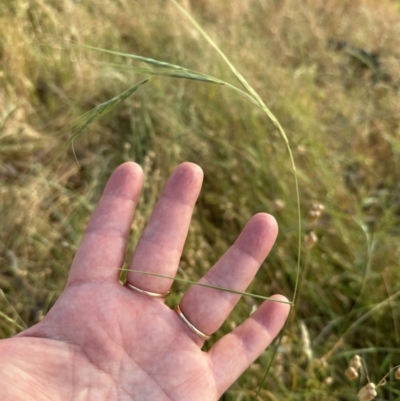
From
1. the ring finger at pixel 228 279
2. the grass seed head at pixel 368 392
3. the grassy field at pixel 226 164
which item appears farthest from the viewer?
the grassy field at pixel 226 164

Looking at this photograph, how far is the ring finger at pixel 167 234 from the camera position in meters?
0.98

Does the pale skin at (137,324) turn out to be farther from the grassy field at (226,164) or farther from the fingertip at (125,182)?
the grassy field at (226,164)

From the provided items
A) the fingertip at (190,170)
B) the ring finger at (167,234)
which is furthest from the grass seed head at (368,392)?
the fingertip at (190,170)

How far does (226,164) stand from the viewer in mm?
1609

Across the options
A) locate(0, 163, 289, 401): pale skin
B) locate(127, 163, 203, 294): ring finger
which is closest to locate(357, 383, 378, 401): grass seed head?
locate(0, 163, 289, 401): pale skin

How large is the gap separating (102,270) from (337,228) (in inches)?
32.1

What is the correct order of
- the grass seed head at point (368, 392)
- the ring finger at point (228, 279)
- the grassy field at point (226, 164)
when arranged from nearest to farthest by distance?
the grass seed head at point (368, 392), the ring finger at point (228, 279), the grassy field at point (226, 164)

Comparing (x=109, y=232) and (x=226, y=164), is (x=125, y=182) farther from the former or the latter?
(x=226, y=164)

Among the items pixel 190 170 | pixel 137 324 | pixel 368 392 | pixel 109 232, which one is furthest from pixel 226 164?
pixel 368 392

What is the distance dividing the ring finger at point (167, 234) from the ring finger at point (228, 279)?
7 cm

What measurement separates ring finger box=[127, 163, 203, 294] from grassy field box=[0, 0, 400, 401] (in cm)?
27

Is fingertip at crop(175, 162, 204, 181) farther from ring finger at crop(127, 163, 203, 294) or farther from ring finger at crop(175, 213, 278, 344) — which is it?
ring finger at crop(175, 213, 278, 344)

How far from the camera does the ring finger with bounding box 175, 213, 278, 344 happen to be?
959mm

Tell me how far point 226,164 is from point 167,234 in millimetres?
657
